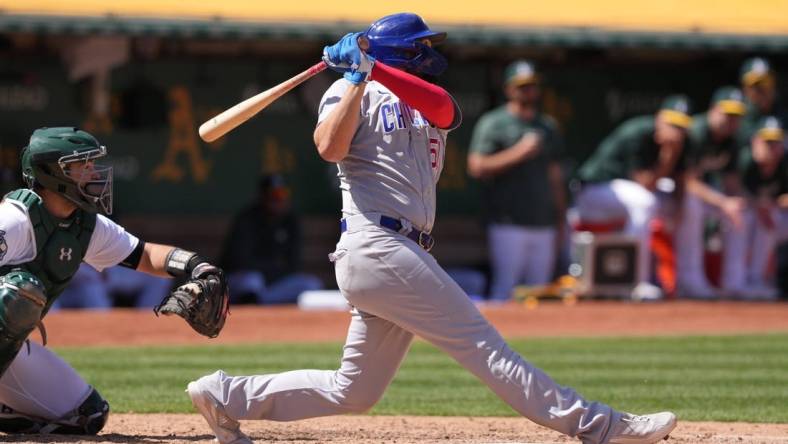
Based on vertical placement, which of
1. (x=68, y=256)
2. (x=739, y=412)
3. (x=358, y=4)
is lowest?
(x=739, y=412)

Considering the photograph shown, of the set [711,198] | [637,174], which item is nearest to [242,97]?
[637,174]

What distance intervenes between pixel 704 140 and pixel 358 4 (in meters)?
3.18

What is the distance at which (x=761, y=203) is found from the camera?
12.2m

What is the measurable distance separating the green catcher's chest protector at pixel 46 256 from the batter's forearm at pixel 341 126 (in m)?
1.09

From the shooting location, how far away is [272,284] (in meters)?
12.1

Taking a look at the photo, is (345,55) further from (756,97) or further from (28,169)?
(756,97)

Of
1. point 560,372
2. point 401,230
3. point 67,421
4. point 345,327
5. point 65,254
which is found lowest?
point 345,327

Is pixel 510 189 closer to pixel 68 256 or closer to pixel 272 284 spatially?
pixel 272 284

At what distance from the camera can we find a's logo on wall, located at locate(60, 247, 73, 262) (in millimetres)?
5039

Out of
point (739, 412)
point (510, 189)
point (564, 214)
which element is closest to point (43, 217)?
point (739, 412)

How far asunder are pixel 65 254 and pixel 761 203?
330 inches

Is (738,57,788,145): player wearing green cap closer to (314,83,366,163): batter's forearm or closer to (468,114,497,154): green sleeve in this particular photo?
(468,114,497,154): green sleeve

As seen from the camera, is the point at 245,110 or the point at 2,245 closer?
the point at 245,110

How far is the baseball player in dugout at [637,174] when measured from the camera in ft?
37.8
